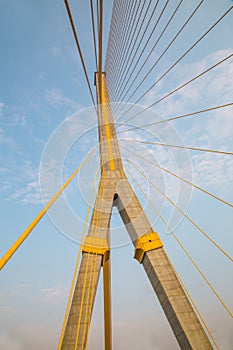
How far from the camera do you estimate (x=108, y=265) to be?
21.6 feet

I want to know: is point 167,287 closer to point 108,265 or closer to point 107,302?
point 108,265

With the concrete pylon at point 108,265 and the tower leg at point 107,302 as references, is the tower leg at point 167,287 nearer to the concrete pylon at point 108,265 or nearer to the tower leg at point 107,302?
the concrete pylon at point 108,265

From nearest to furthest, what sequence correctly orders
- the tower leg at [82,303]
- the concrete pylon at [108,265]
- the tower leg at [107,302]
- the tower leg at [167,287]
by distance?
the tower leg at [167,287], the concrete pylon at [108,265], the tower leg at [82,303], the tower leg at [107,302]

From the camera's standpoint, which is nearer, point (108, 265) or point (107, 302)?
Result: point (108, 265)

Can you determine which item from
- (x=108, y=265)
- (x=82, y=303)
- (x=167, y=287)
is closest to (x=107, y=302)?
(x=108, y=265)

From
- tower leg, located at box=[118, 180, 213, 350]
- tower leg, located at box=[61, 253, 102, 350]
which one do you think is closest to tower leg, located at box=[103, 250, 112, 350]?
tower leg, located at box=[61, 253, 102, 350]

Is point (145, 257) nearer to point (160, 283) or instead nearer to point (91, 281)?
point (160, 283)

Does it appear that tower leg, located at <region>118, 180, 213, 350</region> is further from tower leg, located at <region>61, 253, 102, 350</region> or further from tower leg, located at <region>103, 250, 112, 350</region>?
tower leg, located at <region>61, 253, 102, 350</region>

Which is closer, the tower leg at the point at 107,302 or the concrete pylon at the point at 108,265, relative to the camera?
the concrete pylon at the point at 108,265

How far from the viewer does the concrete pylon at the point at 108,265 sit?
5.11 metres

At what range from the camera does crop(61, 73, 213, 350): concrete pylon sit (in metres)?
5.11

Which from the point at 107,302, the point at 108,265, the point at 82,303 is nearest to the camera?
the point at 82,303

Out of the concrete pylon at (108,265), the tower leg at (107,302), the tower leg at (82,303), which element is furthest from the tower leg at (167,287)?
the tower leg at (82,303)

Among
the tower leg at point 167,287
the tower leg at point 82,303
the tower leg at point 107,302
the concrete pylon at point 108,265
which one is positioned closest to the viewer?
the tower leg at point 167,287
